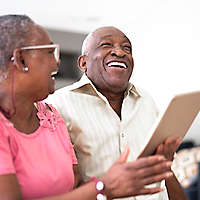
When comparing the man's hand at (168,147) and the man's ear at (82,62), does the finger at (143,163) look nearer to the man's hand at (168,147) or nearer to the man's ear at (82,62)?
the man's hand at (168,147)

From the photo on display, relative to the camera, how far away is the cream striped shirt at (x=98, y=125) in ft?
4.37

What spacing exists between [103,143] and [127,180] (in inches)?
16.8

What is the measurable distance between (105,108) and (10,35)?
548mm

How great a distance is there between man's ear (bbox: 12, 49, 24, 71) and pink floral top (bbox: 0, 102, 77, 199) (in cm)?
14

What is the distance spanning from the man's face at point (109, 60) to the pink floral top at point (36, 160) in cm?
39

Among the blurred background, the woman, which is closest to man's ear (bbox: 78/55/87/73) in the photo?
the woman

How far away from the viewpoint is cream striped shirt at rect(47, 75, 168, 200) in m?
1.33

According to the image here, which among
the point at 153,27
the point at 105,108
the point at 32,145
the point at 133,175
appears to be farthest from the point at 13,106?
the point at 153,27

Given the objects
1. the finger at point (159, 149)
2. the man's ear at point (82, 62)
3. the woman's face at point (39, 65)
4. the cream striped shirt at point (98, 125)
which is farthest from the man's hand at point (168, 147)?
the man's ear at point (82, 62)

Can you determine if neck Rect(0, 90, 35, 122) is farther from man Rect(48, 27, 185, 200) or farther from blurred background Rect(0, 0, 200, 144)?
blurred background Rect(0, 0, 200, 144)

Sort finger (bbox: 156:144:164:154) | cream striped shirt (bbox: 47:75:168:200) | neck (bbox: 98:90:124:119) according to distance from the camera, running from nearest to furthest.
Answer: finger (bbox: 156:144:164:154), cream striped shirt (bbox: 47:75:168:200), neck (bbox: 98:90:124:119)

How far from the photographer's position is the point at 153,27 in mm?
4918

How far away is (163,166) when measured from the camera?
0.95 meters

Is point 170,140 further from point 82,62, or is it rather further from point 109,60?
point 82,62
